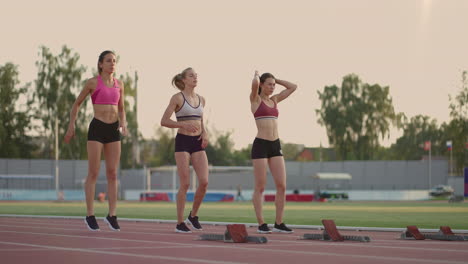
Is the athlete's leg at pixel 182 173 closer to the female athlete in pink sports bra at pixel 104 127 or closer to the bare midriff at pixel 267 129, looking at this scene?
the female athlete in pink sports bra at pixel 104 127

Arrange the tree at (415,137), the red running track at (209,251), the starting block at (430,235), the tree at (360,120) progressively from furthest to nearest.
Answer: the tree at (415,137) < the tree at (360,120) < the starting block at (430,235) < the red running track at (209,251)

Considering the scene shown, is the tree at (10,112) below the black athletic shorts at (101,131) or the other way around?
the other way around

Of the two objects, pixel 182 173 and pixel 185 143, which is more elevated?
pixel 185 143

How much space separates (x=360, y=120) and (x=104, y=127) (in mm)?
93520


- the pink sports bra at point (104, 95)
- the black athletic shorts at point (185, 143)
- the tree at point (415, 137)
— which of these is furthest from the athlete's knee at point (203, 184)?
the tree at point (415, 137)

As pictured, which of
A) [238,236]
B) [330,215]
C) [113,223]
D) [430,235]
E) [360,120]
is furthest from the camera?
[360,120]

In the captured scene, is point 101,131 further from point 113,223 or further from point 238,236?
point 238,236

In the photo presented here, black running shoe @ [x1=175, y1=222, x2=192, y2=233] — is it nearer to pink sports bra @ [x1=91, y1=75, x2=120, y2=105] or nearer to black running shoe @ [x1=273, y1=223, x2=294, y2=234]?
black running shoe @ [x1=273, y1=223, x2=294, y2=234]

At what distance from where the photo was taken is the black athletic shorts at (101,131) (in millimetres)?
11812

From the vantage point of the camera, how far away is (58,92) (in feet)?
280

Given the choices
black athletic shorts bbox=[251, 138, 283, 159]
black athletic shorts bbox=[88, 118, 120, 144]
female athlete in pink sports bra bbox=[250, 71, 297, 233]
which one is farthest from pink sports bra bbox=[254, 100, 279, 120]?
black athletic shorts bbox=[88, 118, 120, 144]

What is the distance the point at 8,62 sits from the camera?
89000 millimetres

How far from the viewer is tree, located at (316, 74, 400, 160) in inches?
Answer: 4050

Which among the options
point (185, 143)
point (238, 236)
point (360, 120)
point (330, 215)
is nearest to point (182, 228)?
point (185, 143)
